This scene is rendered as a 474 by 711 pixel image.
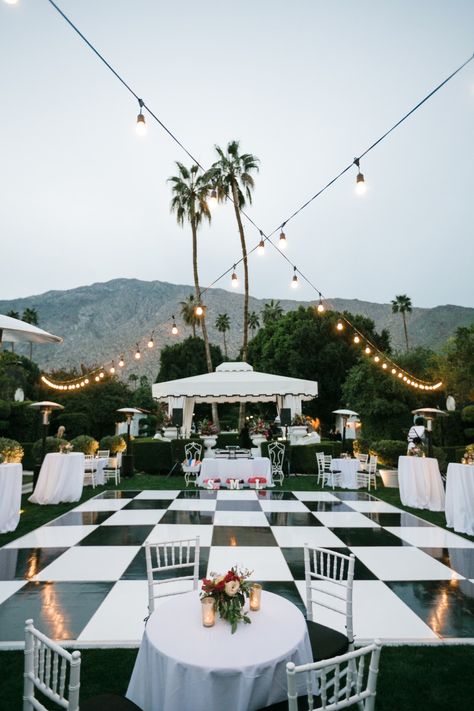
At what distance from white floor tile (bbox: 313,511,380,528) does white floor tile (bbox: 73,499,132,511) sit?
3821 millimetres

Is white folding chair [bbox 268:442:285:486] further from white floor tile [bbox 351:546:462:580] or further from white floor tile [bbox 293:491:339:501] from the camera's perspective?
white floor tile [bbox 351:546:462:580]

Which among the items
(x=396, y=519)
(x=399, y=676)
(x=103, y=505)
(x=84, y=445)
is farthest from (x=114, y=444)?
(x=399, y=676)

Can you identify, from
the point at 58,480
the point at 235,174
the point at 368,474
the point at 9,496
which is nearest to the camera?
the point at 9,496

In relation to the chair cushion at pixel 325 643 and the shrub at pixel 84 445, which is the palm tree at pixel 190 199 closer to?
the shrub at pixel 84 445

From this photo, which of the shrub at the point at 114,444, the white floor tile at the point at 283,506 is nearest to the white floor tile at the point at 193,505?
the white floor tile at the point at 283,506

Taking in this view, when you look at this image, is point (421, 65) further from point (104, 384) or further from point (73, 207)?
point (73, 207)

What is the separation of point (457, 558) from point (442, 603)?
1578 mm

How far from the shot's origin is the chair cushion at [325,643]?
2.19 m

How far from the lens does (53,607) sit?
11.6ft

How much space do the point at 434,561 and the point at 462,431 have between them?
504 inches

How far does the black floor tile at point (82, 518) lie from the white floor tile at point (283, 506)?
292 cm

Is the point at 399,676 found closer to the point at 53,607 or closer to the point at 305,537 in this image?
the point at 53,607

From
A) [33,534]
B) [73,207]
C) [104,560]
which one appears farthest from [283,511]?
[73,207]

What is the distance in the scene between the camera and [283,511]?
7.43 metres
